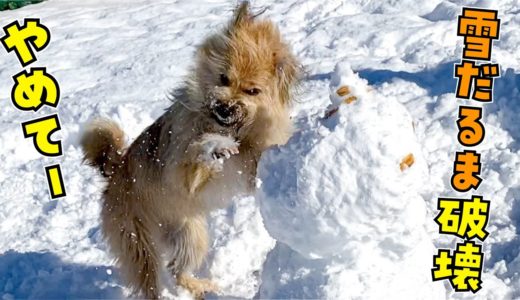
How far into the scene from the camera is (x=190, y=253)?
4.03 meters

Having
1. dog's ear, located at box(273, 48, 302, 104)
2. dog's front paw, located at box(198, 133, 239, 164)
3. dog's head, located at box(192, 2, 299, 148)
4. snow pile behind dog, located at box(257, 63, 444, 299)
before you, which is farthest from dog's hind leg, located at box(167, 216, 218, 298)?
snow pile behind dog, located at box(257, 63, 444, 299)

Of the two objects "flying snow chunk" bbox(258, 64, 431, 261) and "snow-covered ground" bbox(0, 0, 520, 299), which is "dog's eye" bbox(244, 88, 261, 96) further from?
"flying snow chunk" bbox(258, 64, 431, 261)

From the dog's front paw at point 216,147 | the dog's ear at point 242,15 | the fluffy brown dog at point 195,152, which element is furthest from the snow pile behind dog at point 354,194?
the dog's ear at point 242,15

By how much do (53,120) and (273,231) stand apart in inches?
137

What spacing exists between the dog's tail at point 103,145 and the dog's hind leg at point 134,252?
11.8 inches

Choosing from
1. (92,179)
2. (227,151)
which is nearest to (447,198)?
(227,151)

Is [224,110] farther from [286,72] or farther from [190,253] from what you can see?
[190,253]

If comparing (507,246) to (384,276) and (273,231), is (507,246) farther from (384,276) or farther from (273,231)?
(273,231)

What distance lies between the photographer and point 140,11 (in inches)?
336

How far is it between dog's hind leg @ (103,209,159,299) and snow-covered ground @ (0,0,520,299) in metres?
0.31

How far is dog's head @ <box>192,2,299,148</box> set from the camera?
3363 millimetres

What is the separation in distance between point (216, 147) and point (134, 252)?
0.91 m

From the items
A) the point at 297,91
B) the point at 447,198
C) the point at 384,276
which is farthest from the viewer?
the point at 447,198

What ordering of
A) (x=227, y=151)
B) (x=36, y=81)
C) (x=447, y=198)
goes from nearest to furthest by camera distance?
(x=227, y=151) < (x=447, y=198) < (x=36, y=81)
